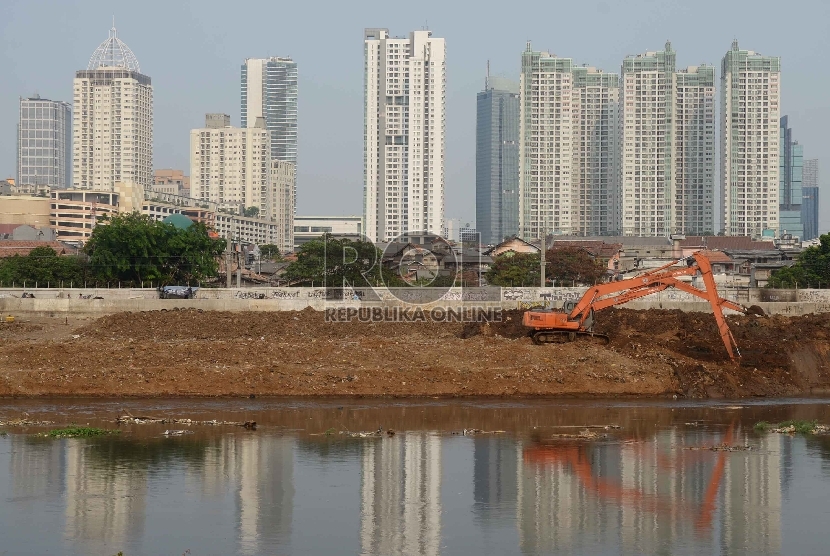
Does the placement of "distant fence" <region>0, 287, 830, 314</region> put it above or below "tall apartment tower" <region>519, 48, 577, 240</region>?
below

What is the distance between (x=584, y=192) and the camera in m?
180

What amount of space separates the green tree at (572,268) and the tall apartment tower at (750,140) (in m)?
84.0

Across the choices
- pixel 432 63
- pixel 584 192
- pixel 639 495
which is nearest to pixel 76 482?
pixel 639 495

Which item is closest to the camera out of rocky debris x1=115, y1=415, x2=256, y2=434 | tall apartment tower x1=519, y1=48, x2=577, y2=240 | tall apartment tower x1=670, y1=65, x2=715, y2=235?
rocky debris x1=115, y1=415, x2=256, y2=434

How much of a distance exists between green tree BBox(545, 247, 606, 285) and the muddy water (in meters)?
56.8

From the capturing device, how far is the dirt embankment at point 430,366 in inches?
1079

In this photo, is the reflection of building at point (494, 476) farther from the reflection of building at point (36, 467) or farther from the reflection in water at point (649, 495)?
the reflection of building at point (36, 467)

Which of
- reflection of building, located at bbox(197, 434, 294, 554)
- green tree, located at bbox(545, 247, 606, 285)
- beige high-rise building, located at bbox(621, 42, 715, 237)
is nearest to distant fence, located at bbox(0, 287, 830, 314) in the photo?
reflection of building, located at bbox(197, 434, 294, 554)

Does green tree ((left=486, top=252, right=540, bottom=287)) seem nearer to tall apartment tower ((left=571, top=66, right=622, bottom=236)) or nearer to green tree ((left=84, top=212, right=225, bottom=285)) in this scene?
green tree ((left=84, top=212, right=225, bottom=285))

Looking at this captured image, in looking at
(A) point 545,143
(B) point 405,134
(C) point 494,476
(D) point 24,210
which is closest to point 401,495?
(C) point 494,476

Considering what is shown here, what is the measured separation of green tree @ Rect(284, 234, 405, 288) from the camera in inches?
2530

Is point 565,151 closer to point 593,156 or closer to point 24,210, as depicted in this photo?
point 593,156

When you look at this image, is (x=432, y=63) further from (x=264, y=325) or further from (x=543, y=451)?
(x=543, y=451)

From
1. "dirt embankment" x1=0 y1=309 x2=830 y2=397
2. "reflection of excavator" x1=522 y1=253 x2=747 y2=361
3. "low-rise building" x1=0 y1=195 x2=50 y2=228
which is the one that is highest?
"low-rise building" x1=0 y1=195 x2=50 y2=228
